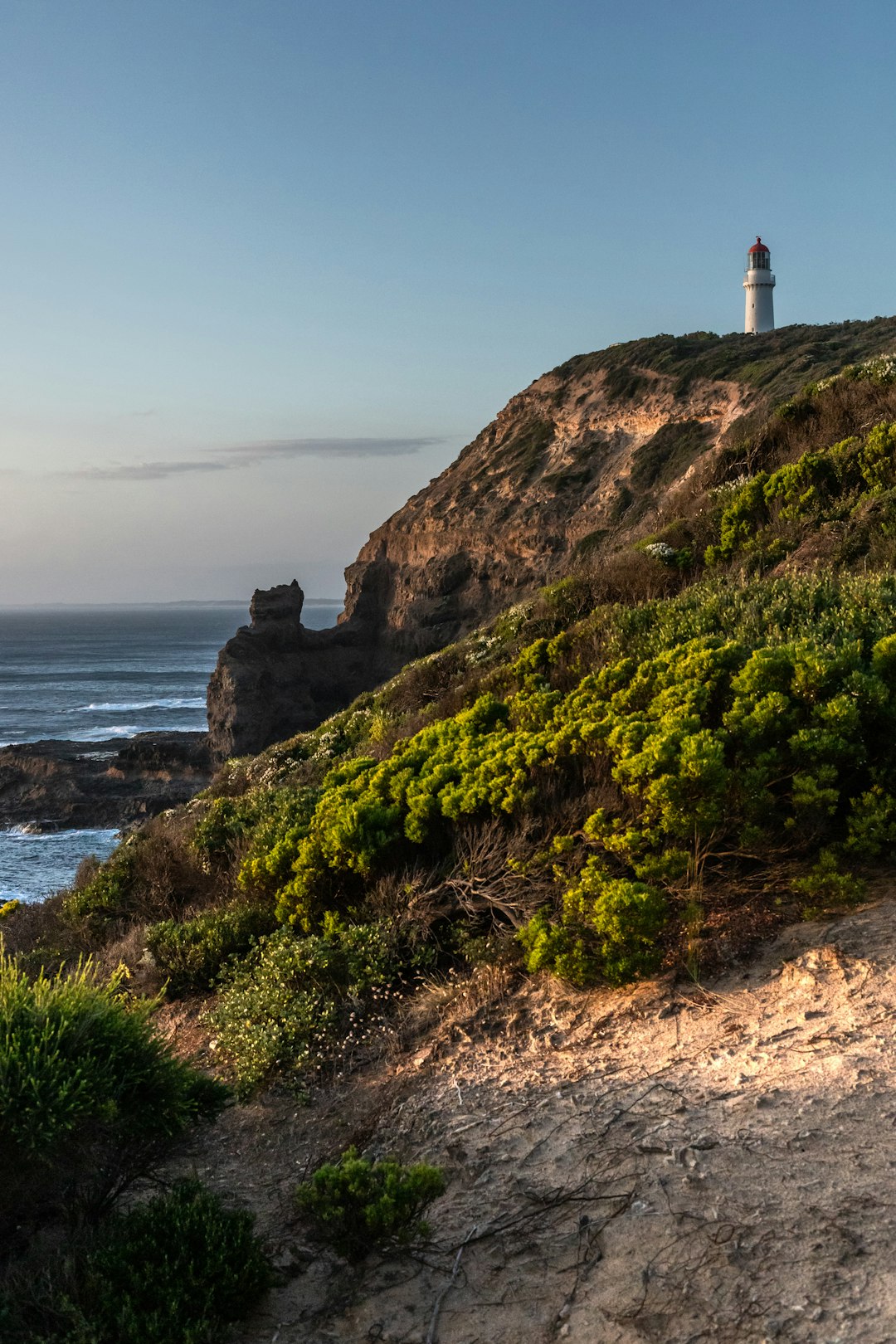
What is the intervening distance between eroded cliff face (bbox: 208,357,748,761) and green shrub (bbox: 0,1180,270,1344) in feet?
110

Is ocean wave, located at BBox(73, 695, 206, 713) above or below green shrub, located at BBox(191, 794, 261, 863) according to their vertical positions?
below

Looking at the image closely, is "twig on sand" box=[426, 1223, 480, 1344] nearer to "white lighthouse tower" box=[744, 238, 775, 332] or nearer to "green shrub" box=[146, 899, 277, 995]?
"green shrub" box=[146, 899, 277, 995]

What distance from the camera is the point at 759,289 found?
53.9 m

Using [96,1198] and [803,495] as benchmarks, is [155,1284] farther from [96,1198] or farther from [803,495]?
[803,495]

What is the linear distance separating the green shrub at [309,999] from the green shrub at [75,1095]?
1.26 m

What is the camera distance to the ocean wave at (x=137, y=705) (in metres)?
61.6

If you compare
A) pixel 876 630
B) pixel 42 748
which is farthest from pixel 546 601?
pixel 42 748

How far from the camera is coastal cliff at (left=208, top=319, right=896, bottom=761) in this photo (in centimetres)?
3978

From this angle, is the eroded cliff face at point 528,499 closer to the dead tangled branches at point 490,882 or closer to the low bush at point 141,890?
Answer: the low bush at point 141,890

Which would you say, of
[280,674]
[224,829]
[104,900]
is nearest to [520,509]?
[280,674]

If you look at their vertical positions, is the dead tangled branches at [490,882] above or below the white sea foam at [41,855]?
above

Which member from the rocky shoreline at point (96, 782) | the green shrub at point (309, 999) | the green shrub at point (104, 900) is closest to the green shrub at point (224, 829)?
the green shrub at point (104, 900)

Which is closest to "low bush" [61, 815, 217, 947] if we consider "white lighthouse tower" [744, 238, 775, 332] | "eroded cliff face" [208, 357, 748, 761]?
"eroded cliff face" [208, 357, 748, 761]

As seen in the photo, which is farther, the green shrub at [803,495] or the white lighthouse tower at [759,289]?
the white lighthouse tower at [759,289]
